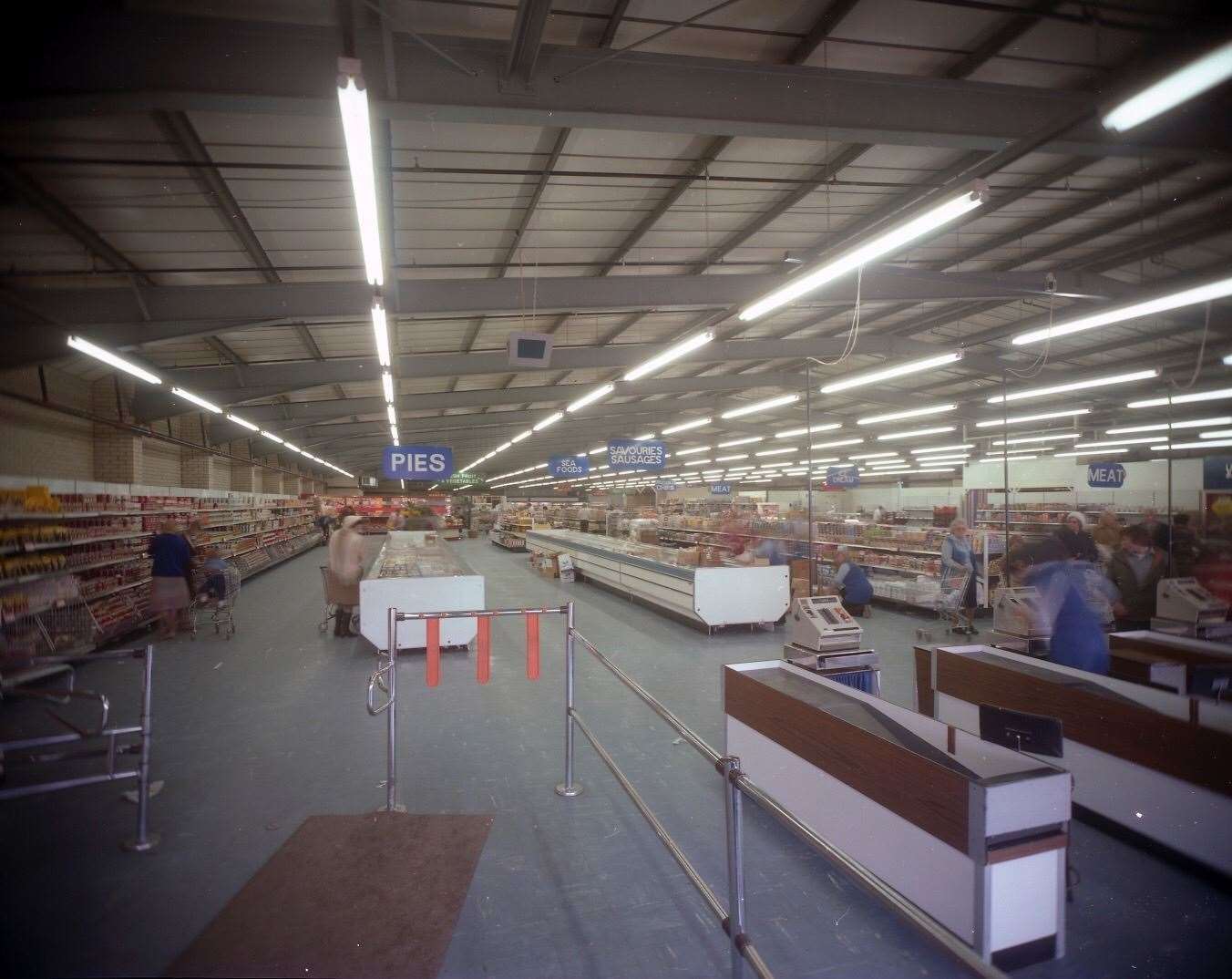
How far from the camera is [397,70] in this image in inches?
150

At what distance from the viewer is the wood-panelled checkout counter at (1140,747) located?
288 centimetres

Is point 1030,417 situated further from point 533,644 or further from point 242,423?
point 242,423

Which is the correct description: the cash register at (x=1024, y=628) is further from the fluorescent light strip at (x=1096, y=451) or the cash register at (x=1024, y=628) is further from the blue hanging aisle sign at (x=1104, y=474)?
the fluorescent light strip at (x=1096, y=451)

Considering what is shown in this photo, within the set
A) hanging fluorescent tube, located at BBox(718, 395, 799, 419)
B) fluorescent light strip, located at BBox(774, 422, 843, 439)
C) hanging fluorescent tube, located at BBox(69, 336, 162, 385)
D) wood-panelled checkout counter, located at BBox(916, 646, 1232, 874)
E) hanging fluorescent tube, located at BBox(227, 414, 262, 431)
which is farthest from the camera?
fluorescent light strip, located at BBox(774, 422, 843, 439)

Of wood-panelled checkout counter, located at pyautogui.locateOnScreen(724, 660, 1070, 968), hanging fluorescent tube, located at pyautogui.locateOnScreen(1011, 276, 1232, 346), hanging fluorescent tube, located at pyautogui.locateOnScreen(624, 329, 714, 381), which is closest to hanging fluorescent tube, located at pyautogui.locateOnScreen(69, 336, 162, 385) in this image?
hanging fluorescent tube, located at pyautogui.locateOnScreen(624, 329, 714, 381)

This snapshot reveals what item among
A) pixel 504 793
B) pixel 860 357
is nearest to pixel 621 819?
pixel 504 793

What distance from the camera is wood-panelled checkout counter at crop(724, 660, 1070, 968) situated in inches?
90.1

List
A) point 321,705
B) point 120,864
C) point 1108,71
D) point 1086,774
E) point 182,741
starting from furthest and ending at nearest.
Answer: point 321,705
point 182,741
point 1108,71
point 1086,774
point 120,864

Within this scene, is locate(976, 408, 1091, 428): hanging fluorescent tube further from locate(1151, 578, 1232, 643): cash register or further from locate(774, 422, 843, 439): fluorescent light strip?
locate(1151, 578, 1232, 643): cash register

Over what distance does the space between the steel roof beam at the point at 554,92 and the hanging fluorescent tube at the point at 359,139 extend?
41 centimetres

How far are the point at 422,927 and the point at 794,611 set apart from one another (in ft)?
10.4

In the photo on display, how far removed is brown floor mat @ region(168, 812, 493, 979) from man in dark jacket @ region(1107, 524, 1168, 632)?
803 cm

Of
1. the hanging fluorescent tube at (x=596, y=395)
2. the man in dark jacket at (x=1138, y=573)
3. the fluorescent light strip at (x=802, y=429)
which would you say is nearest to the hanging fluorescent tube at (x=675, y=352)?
the hanging fluorescent tube at (x=596, y=395)

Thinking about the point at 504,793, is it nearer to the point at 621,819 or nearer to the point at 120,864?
the point at 621,819
